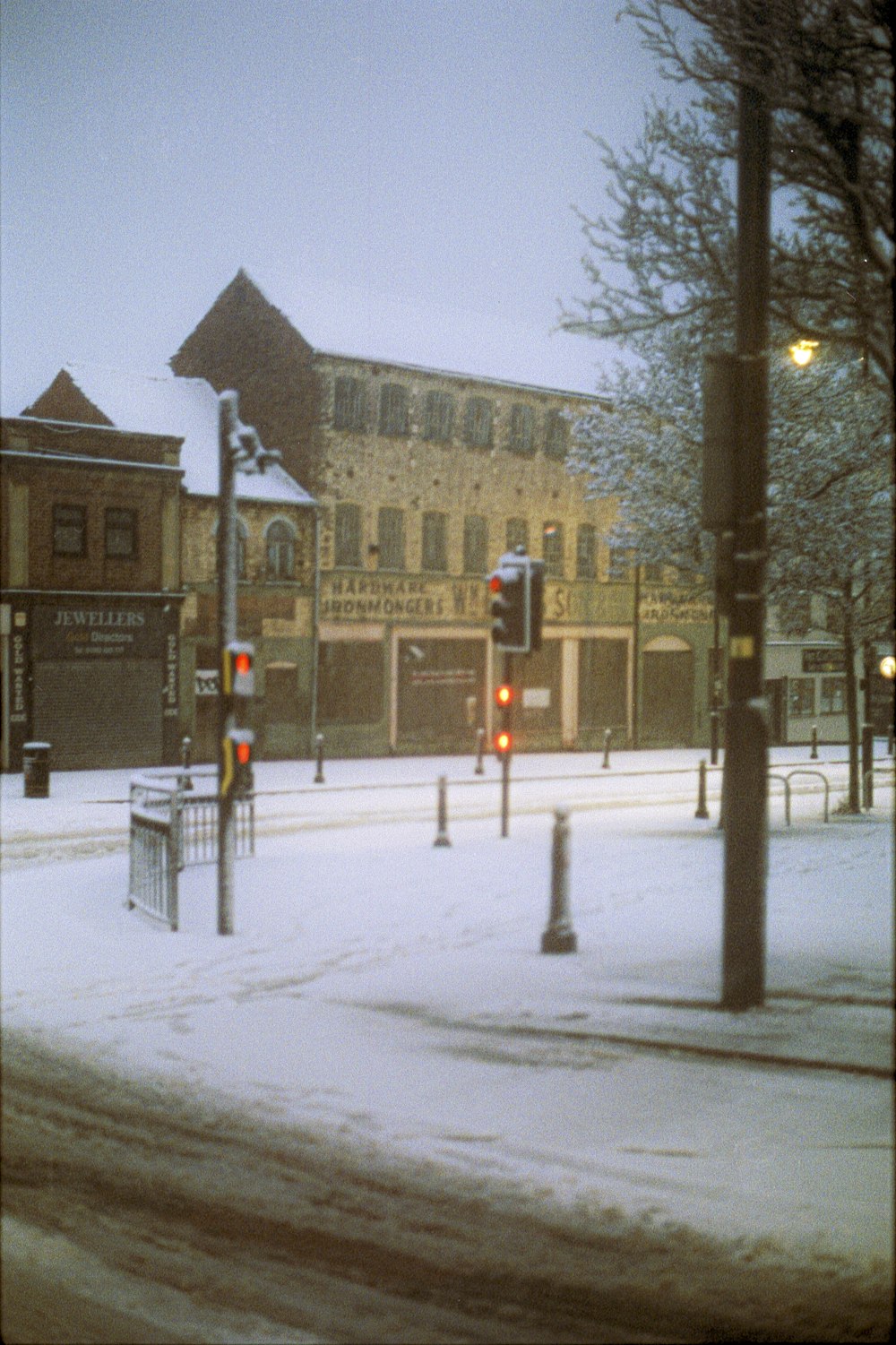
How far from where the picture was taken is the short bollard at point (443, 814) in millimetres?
3947

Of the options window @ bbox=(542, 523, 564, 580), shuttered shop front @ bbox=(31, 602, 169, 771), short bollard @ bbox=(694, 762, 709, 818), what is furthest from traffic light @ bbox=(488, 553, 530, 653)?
shuttered shop front @ bbox=(31, 602, 169, 771)

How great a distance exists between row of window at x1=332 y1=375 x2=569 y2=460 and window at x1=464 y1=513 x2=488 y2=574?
0.87ft

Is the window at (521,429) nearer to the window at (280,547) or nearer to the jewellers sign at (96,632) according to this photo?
the window at (280,547)

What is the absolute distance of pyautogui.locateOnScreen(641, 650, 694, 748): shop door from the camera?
3303 mm

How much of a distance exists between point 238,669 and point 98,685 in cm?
217

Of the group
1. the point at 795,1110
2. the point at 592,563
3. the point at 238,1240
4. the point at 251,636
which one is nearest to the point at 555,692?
the point at 592,563

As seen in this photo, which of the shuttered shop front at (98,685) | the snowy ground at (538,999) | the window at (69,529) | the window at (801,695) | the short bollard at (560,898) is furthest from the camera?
the window at (69,529)

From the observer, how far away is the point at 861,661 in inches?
111

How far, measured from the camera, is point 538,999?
3518 mm

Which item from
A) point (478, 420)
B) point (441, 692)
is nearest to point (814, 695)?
point (441, 692)

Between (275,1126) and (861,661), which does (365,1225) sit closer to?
(275,1126)

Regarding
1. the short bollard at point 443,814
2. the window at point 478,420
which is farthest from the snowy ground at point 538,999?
the window at point 478,420

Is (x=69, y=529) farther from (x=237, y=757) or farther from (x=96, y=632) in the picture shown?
(x=237, y=757)

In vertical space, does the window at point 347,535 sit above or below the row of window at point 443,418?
below
